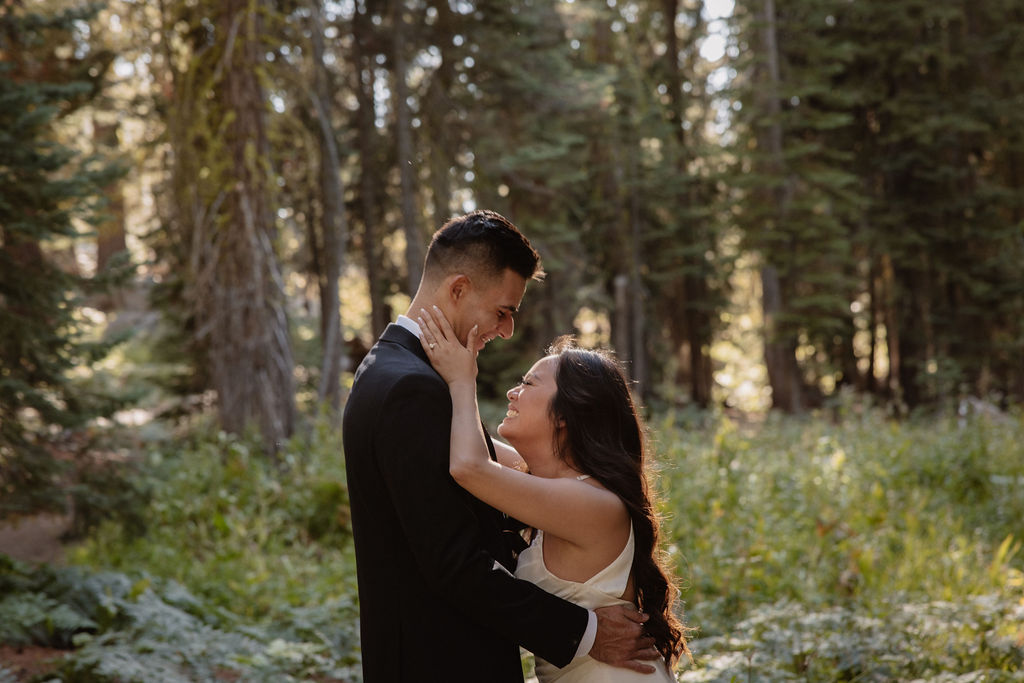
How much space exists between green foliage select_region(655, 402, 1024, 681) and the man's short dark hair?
1.69 meters

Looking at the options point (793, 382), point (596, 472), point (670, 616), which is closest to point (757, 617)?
point (670, 616)

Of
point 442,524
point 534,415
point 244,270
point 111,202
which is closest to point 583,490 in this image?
point 534,415

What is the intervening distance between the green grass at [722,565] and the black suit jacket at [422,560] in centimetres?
101

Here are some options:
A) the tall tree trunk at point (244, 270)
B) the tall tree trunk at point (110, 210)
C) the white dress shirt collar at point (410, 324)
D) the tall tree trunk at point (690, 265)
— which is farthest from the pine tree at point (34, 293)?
the tall tree trunk at point (690, 265)

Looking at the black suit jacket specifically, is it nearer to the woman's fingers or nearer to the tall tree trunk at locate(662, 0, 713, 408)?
the woman's fingers

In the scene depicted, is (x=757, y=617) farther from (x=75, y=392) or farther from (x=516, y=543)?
(x=75, y=392)

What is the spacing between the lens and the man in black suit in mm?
2572

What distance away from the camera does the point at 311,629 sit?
20.3 feet

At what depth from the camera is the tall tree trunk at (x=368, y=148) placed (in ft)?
55.4

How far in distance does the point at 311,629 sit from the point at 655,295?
18.3 m

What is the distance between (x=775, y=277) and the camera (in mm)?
20281

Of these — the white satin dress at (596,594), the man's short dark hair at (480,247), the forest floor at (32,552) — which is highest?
the man's short dark hair at (480,247)

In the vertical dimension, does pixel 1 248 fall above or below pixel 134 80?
below

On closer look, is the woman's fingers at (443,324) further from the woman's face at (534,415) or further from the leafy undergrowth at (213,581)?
the leafy undergrowth at (213,581)
